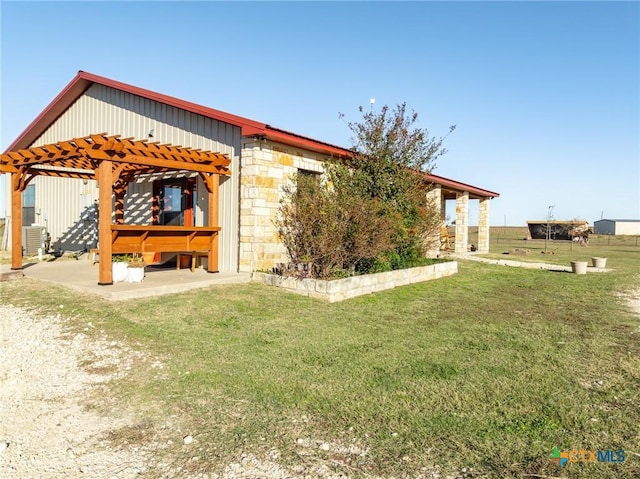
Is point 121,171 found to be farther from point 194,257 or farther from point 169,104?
point 169,104

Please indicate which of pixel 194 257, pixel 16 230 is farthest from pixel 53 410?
pixel 16 230

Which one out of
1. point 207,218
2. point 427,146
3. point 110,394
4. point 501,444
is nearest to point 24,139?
point 207,218

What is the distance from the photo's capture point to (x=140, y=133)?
12422mm

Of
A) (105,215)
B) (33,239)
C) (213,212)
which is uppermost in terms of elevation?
(213,212)

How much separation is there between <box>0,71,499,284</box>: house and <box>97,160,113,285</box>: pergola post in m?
0.02

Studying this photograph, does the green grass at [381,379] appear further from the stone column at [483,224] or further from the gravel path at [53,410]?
the stone column at [483,224]

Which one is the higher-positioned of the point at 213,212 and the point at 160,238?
the point at 213,212

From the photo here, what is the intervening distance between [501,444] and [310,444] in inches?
53.0

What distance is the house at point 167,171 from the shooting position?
8.35 m

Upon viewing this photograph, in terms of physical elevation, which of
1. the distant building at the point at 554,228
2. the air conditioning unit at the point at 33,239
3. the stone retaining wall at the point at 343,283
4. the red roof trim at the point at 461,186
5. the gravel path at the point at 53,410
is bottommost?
the gravel path at the point at 53,410

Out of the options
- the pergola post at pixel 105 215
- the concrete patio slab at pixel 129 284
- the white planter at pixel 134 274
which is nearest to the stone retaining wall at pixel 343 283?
the concrete patio slab at pixel 129 284

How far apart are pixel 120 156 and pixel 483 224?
20.0 m

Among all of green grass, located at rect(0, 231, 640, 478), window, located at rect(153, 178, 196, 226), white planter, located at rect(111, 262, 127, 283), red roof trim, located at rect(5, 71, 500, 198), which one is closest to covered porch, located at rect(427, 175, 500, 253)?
red roof trim, located at rect(5, 71, 500, 198)

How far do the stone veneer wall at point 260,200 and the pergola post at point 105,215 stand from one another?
2988mm
